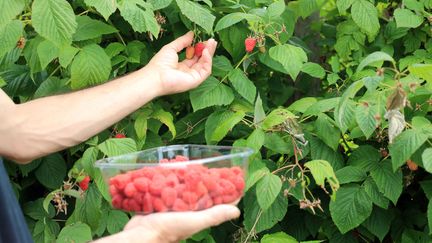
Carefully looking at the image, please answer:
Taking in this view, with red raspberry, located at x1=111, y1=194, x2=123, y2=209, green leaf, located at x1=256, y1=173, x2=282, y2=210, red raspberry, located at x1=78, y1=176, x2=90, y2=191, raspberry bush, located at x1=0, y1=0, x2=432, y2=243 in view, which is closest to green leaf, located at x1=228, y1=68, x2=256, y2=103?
raspberry bush, located at x1=0, y1=0, x2=432, y2=243

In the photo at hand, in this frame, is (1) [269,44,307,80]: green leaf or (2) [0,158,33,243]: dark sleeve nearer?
(2) [0,158,33,243]: dark sleeve

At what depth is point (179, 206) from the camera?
1.42 m

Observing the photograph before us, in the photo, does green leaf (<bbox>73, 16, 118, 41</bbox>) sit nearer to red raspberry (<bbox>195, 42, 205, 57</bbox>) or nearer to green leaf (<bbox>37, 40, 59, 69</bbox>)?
green leaf (<bbox>37, 40, 59, 69</bbox>)

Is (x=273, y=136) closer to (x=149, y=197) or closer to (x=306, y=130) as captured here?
(x=306, y=130)

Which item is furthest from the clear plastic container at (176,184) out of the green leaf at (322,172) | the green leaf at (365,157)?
the green leaf at (365,157)

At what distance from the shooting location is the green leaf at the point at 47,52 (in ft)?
7.19

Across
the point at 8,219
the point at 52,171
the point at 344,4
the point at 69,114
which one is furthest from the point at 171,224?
the point at 344,4

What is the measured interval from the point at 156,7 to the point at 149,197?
37.8 inches

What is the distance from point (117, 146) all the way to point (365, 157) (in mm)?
782

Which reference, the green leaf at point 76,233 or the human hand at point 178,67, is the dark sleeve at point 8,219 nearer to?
the green leaf at point 76,233

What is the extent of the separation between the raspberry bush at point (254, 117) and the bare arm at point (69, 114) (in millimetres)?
155

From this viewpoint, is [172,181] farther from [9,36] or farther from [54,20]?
[9,36]

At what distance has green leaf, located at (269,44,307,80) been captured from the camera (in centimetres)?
230

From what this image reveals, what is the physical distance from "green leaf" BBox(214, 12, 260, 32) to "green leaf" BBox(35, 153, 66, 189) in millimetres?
738
